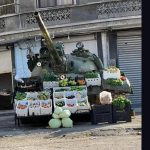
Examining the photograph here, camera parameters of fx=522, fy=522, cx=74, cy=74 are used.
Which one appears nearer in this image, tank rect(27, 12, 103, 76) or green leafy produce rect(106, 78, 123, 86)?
green leafy produce rect(106, 78, 123, 86)

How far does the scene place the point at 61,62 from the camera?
15.5 meters

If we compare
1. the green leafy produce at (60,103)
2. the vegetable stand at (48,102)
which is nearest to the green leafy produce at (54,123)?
the vegetable stand at (48,102)

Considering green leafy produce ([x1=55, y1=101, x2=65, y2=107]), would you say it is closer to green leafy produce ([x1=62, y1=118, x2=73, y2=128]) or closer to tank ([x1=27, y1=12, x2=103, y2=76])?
green leafy produce ([x1=62, y1=118, x2=73, y2=128])

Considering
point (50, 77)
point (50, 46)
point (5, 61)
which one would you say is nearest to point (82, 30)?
point (5, 61)

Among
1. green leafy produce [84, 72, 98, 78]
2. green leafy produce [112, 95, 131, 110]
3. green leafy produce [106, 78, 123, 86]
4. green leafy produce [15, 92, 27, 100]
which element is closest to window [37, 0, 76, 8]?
green leafy produce [84, 72, 98, 78]

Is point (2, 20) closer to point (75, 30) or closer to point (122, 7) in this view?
point (75, 30)

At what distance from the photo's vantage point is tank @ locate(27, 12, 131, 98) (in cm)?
1517

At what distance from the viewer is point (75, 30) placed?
23.7 metres

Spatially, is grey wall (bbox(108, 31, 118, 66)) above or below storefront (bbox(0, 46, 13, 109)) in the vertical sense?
above

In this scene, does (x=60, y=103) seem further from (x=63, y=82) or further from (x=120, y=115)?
(x=120, y=115)

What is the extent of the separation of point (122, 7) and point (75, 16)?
91.6 inches

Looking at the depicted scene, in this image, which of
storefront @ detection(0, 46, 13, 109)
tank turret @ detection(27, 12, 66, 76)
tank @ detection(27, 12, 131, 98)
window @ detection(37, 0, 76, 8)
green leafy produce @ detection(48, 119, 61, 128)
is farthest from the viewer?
A: window @ detection(37, 0, 76, 8)

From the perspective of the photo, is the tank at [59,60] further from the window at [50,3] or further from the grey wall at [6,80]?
the grey wall at [6,80]
